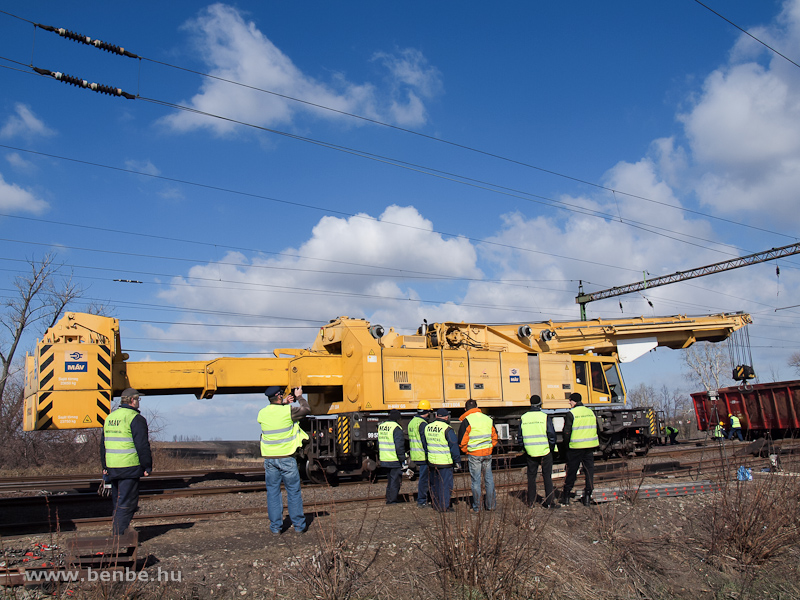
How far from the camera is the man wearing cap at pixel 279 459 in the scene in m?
7.25

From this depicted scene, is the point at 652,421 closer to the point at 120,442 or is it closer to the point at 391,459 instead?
the point at 391,459

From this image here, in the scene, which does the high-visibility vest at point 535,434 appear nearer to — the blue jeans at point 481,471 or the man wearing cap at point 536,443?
the man wearing cap at point 536,443

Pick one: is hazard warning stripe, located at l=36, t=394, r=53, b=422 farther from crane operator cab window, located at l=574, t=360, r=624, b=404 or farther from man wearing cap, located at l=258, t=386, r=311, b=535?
crane operator cab window, located at l=574, t=360, r=624, b=404

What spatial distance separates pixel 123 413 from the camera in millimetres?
6840

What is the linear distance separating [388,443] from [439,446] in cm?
125

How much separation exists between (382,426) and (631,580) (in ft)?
14.8

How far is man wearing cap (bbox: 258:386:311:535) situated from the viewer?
7254mm

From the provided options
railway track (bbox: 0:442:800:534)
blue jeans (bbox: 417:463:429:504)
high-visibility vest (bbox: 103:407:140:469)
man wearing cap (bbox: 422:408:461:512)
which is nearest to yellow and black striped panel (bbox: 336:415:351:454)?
railway track (bbox: 0:442:800:534)

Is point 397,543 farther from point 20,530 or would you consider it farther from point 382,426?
point 20,530

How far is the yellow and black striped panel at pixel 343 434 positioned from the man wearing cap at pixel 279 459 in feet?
17.7

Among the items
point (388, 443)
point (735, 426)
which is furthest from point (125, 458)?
point (735, 426)

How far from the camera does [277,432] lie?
7348mm

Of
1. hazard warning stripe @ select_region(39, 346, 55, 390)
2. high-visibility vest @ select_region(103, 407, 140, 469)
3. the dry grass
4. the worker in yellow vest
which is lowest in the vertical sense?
the dry grass

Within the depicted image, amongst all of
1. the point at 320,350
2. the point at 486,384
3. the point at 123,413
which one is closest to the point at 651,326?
the point at 486,384
